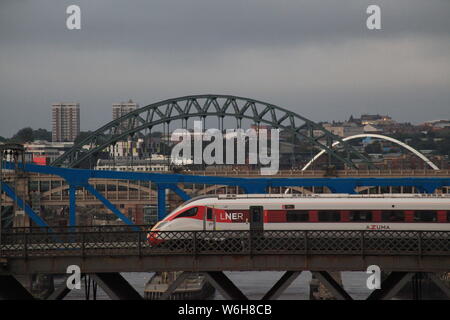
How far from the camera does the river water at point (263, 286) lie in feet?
360

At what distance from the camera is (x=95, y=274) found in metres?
38.4

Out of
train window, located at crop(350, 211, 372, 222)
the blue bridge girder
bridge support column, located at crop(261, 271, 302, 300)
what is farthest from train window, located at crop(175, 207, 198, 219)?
the blue bridge girder

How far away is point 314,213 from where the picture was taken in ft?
168

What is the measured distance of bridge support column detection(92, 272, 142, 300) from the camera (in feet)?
124

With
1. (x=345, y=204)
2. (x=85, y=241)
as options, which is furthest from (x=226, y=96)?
(x=85, y=241)

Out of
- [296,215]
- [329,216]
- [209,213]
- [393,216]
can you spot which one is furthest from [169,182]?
[393,216]

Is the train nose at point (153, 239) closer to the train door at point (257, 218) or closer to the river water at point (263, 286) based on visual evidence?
the train door at point (257, 218)

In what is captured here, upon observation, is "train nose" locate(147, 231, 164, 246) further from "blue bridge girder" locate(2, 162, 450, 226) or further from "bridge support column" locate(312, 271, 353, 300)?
"blue bridge girder" locate(2, 162, 450, 226)

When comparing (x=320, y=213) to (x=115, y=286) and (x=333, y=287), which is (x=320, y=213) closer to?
(x=333, y=287)

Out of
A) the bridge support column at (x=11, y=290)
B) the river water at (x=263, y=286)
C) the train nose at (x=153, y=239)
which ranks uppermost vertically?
the train nose at (x=153, y=239)

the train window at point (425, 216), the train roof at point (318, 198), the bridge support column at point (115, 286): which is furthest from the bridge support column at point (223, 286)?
the train window at point (425, 216)
